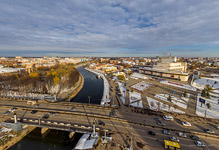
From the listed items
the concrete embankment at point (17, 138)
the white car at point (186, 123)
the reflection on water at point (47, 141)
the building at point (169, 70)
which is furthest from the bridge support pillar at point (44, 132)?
the building at point (169, 70)

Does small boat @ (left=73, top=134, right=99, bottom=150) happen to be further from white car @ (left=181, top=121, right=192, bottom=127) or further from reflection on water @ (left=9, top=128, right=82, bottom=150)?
white car @ (left=181, top=121, right=192, bottom=127)

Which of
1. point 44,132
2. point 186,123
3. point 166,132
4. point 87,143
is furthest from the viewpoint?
point 44,132

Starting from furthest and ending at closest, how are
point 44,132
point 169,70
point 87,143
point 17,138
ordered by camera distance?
point 169,70, point 44,132, point 17,138, point 87,143

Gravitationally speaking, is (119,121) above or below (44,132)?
above

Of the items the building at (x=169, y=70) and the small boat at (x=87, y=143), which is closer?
the small boat at (x=87, y=143)

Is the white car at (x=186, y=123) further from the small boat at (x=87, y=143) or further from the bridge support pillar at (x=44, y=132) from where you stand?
the bridge support pillar at (x=44, y=132)

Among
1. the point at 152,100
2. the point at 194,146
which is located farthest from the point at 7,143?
the point at 152,100

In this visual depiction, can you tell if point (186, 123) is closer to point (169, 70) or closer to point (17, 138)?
point (17, 138)

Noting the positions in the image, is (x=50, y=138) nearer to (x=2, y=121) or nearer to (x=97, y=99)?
(x=2, y=121)

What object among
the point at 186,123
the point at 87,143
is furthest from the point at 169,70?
the point at 87,143

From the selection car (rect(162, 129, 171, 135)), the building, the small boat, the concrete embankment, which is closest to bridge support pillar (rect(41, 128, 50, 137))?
the concrete embankment

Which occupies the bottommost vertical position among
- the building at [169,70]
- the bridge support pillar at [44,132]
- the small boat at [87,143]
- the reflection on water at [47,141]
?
the reflection on water at [47,141]
